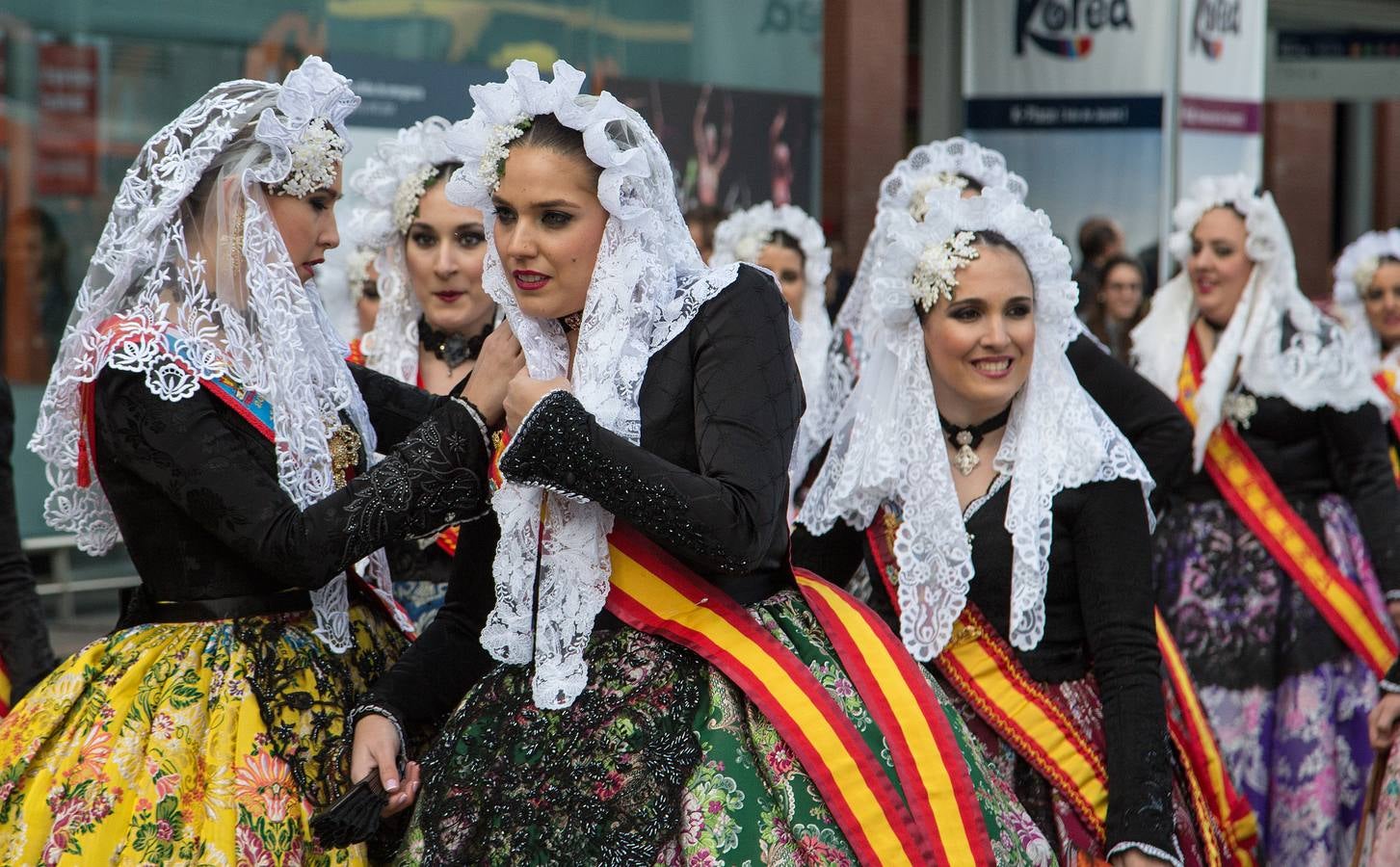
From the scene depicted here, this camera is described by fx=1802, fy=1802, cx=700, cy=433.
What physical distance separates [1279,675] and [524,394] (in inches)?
128

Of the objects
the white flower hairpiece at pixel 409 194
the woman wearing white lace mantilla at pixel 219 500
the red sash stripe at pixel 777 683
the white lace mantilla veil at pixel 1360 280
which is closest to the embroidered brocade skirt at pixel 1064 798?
the red sash stripe at pixel 777 683

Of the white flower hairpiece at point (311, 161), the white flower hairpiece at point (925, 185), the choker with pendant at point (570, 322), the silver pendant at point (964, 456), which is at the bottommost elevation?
the silver pendant at point (964, 456)

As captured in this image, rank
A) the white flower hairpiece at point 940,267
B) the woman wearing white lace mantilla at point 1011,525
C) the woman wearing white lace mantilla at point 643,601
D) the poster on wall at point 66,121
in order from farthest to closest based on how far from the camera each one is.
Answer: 1. the poster on wall at point 66,121
2. the white flower hairpiece at point 940,267
3. the woman wearing white lace mantilla at point 1011,525
4. the woman wearing white lace mantilla at point 643,601

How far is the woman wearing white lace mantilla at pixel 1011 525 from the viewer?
335 cm

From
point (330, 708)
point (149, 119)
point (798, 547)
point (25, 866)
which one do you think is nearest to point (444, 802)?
point (330, 708)

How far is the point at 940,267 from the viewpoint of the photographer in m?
3.58

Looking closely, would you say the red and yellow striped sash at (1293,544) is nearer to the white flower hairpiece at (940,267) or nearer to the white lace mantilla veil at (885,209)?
the white lace mantilla veil at (885,209)

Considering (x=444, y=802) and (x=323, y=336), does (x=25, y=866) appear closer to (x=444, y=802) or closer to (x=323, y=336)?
(x=444, y=802)

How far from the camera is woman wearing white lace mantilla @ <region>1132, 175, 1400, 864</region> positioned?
5.06 metres

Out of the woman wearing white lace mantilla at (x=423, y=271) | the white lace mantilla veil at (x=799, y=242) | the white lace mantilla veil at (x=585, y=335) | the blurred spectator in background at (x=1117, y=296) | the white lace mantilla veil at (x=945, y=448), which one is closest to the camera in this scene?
the white lace mantilla veil at (x=585, y=335)

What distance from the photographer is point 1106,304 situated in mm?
8930

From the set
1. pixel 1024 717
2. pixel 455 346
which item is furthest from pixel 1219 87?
pixel 1024 717

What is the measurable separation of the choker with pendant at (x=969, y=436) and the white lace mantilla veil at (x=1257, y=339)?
1775mm

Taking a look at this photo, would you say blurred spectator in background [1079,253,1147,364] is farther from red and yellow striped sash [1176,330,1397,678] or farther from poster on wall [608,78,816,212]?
red and yellow striped sash [1176,330,1397,678]
